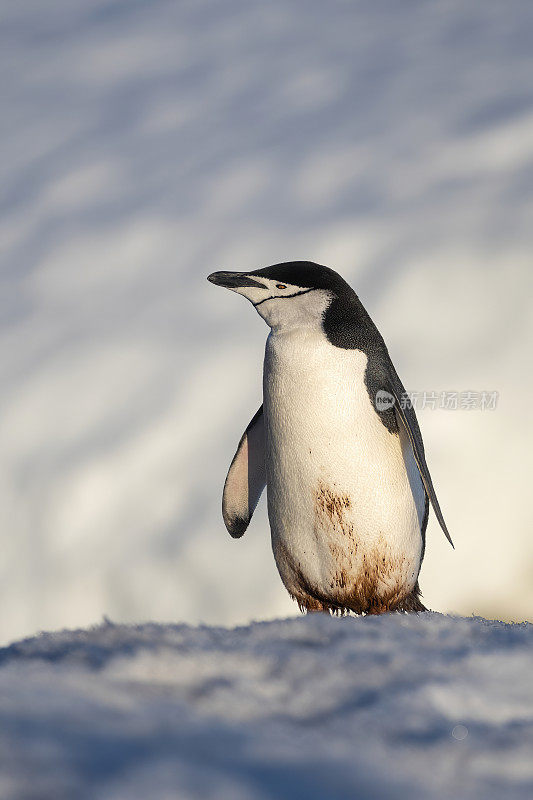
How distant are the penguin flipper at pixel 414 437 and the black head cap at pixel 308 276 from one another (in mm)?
309

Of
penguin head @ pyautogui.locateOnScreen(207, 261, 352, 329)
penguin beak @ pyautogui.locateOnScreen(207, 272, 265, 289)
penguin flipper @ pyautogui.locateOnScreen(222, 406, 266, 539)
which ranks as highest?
penguin beak @ pyautogui.locateOnScreen(207, 272, 265, 289)

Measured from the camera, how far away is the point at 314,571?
7.05ft

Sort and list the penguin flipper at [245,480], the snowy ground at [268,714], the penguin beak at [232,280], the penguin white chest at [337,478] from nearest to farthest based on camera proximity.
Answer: the snowy ground at [268,714], the penguin white chest at [337,478], the penguin beak at [232,280], the penguin flipper at [245,480]

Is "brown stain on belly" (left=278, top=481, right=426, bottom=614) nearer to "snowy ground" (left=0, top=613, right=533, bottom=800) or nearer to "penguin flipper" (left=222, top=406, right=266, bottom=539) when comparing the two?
"penguin flipper" (left=222, top=406, right=266, bottom=539)

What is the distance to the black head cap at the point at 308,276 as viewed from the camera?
2.14m

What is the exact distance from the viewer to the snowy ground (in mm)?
603

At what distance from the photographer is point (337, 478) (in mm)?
2074

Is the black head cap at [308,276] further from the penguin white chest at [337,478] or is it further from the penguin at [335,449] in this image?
the penguin white chest at [337,478]

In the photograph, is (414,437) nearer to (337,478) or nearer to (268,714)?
(337,478)

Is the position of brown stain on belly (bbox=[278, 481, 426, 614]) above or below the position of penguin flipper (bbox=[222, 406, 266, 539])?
below

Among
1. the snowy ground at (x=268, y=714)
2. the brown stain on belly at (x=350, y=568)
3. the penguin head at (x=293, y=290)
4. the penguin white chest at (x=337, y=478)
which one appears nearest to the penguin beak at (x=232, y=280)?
the penguin head at (x=293, y=290)

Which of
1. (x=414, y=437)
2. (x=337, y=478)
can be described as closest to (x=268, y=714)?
(x=337, y=478)

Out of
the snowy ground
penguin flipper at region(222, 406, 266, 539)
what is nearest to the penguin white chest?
penguin flipper at region(222, 406, 266, 539)

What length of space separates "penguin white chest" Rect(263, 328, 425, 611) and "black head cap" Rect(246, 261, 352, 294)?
14 cm
